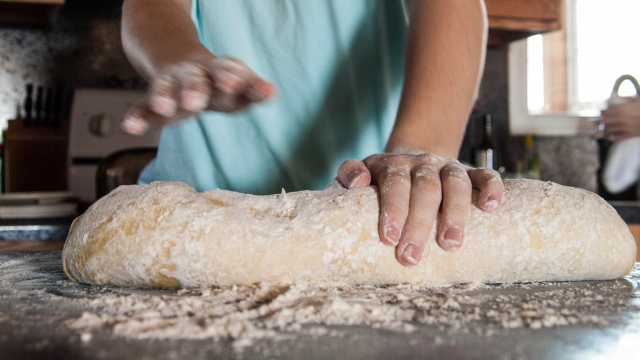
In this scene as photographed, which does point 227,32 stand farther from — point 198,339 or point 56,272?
point 198,339

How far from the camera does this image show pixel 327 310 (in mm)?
558

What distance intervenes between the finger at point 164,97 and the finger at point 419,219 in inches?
14.0

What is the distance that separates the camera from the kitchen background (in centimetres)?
275

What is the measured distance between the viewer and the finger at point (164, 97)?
0.64 meters

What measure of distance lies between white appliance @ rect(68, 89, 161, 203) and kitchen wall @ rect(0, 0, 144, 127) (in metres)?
0.31

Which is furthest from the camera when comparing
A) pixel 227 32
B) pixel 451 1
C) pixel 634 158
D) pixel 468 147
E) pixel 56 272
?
pixel 468 147

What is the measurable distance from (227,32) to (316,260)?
2.25ft

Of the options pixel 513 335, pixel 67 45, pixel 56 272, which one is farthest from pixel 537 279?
pixel 67 45

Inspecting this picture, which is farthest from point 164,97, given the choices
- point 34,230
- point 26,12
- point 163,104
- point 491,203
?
point 26,12

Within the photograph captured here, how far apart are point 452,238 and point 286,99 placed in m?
0.63

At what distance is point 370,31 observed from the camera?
1232 mm

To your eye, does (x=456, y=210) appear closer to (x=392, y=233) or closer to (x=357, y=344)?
(x=392, y=233)

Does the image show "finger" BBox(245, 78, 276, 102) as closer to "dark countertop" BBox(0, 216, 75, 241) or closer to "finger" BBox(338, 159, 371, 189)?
"finger" BBox(338, 159, 371, 189)

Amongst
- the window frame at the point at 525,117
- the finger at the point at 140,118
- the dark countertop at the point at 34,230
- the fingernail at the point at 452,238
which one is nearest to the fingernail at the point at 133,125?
the finger at the point at 140,118
